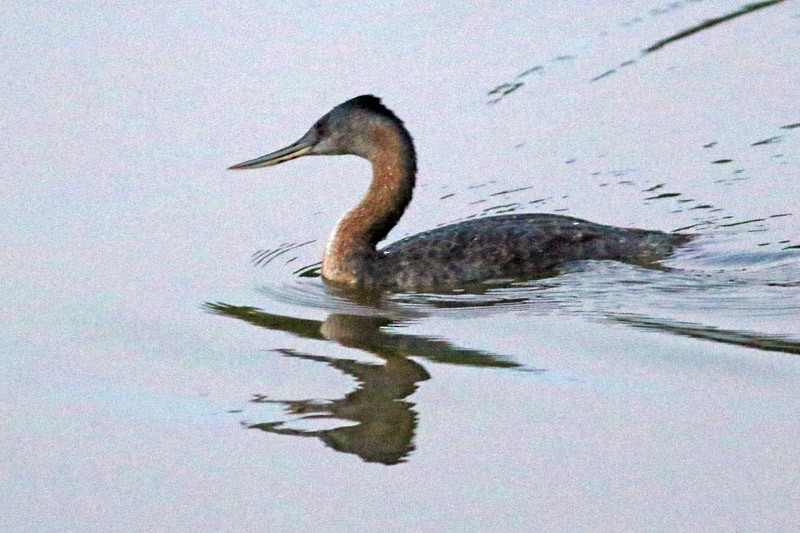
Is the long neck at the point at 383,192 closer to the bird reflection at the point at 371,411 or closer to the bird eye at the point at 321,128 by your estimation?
the bird eye at the point at 321,128

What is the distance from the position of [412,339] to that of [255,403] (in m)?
1.33

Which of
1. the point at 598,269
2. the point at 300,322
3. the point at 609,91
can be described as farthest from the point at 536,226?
the point at 609,91

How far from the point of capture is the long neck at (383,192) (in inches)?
401

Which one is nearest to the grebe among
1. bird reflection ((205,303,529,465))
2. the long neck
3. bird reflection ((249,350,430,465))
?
the long neck

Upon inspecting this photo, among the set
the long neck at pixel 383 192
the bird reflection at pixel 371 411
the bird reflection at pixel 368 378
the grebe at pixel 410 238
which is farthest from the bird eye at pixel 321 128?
the bird reflection at pixel 371 411

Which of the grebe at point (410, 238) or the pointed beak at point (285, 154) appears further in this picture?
the pointed beak at point (285, 154)

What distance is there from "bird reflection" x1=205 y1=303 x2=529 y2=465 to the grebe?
881mm

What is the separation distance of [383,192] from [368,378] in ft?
9.39

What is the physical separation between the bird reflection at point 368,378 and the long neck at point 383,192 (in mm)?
1252

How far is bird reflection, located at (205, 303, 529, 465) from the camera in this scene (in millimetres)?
6793

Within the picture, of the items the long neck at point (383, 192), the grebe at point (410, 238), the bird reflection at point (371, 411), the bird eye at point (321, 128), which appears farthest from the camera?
the bird eye at point (321, 128)

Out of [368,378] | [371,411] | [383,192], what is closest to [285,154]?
[383,192]

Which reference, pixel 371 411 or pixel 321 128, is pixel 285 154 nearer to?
pixel 321 128

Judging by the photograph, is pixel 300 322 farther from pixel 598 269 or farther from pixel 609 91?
pixel 609 91
